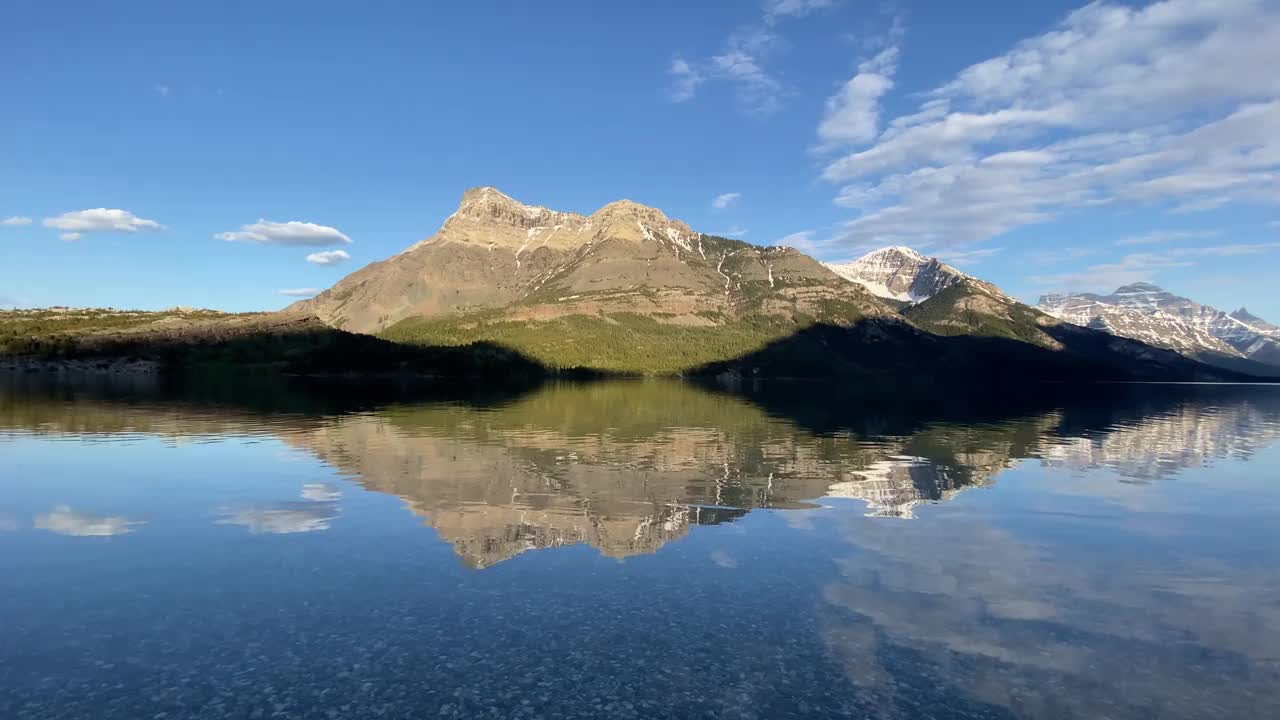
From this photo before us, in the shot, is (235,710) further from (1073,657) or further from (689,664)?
(1073,657)

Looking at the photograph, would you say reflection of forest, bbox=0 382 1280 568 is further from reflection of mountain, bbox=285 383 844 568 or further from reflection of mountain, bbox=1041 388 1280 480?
reflection of mountain, bbox=1041 388 1280 480

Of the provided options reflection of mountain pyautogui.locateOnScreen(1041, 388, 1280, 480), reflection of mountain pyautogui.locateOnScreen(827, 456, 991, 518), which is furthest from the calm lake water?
reflection of mountain pyautogui.locateOnScreen(1041, 388, 1280, 480)

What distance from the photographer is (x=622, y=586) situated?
31.0 m

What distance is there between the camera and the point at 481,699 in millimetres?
20094

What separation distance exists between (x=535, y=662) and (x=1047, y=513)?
4290cm

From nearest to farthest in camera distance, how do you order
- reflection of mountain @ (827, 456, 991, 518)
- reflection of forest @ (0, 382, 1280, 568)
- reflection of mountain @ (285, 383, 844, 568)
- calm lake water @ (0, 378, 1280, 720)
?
1. calm lake water @ (0, 378, 1280, 720)
2. reflection of mountain @ (285, 383, 844, 568)
3. reflection of forest @ (0, 382, 1280, 568)
4. reflection of mountain @ (827, 456, 991, 518)

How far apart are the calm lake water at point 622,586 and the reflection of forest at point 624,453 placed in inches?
25.2

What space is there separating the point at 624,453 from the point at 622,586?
45.2m

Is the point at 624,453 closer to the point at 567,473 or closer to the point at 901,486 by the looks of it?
the point at 567,473

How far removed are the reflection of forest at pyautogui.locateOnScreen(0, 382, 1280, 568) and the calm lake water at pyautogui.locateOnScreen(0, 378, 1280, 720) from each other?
2.10 feet

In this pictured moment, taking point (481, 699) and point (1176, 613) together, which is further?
point (1176, 613)

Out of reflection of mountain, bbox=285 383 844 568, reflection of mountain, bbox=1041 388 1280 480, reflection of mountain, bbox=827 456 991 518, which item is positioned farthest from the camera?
reflection of mountain, bbox=1041 388 1280 480

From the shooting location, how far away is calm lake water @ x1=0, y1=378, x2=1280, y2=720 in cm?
2097

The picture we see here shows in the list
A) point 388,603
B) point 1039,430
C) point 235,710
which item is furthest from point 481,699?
point 1039,430
